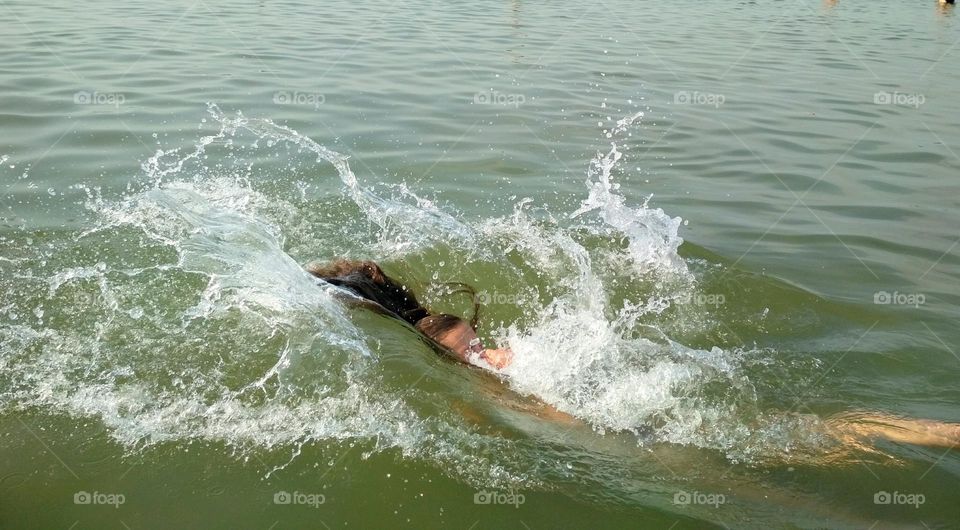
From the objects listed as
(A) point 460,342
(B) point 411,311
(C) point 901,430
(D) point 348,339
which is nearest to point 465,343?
(A) point 460,342

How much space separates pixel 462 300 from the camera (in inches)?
253

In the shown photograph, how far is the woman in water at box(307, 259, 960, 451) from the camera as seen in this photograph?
4574mm

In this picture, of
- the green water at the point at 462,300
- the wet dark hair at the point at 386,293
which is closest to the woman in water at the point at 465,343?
the wet dark hair at the point at 386,293

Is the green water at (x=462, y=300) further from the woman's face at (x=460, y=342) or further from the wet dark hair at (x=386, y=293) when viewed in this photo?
the wet dark hair at (x=386, y=293)

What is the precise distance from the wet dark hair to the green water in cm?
32

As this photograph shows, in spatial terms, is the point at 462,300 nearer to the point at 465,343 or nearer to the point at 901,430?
the point at 465,343

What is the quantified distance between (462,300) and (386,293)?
939 mm

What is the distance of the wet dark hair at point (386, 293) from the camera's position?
5219 mm

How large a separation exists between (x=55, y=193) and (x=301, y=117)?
3.32 m

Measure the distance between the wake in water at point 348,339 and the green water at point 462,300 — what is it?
0.02 metres

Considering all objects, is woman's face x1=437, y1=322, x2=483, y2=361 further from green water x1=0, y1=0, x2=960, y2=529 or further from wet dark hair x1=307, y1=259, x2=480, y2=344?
green water x1=0, y1=0, x2=960, y2=529

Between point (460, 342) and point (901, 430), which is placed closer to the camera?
point (901, 430)

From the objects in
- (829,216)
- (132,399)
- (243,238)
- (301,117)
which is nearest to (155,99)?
(301,117)

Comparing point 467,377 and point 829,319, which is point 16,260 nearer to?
point 467,377
